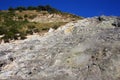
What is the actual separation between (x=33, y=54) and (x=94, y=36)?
3.82 meters

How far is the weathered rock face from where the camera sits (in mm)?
13641

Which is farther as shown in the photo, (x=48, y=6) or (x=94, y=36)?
(x=48, y=6)

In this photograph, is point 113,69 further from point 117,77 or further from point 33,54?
point 33,54

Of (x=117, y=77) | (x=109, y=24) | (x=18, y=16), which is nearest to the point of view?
(x=117, y=77)

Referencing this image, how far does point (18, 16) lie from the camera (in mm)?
54312

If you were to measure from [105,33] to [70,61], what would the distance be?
334 cm

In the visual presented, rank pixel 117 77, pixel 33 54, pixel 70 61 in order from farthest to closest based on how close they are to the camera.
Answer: pixel 33 54 → pixel 70 61 → pixel 117 77

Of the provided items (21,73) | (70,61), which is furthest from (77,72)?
(21,73)

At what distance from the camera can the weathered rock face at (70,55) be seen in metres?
13.6

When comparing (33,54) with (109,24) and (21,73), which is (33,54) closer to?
(21,73)

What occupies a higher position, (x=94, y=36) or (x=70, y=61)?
(x=94, y=36)

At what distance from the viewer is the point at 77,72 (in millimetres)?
13719

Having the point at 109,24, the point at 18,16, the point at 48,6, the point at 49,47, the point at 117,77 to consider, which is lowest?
the point at 117,77

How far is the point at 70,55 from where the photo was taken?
15.1 meters
